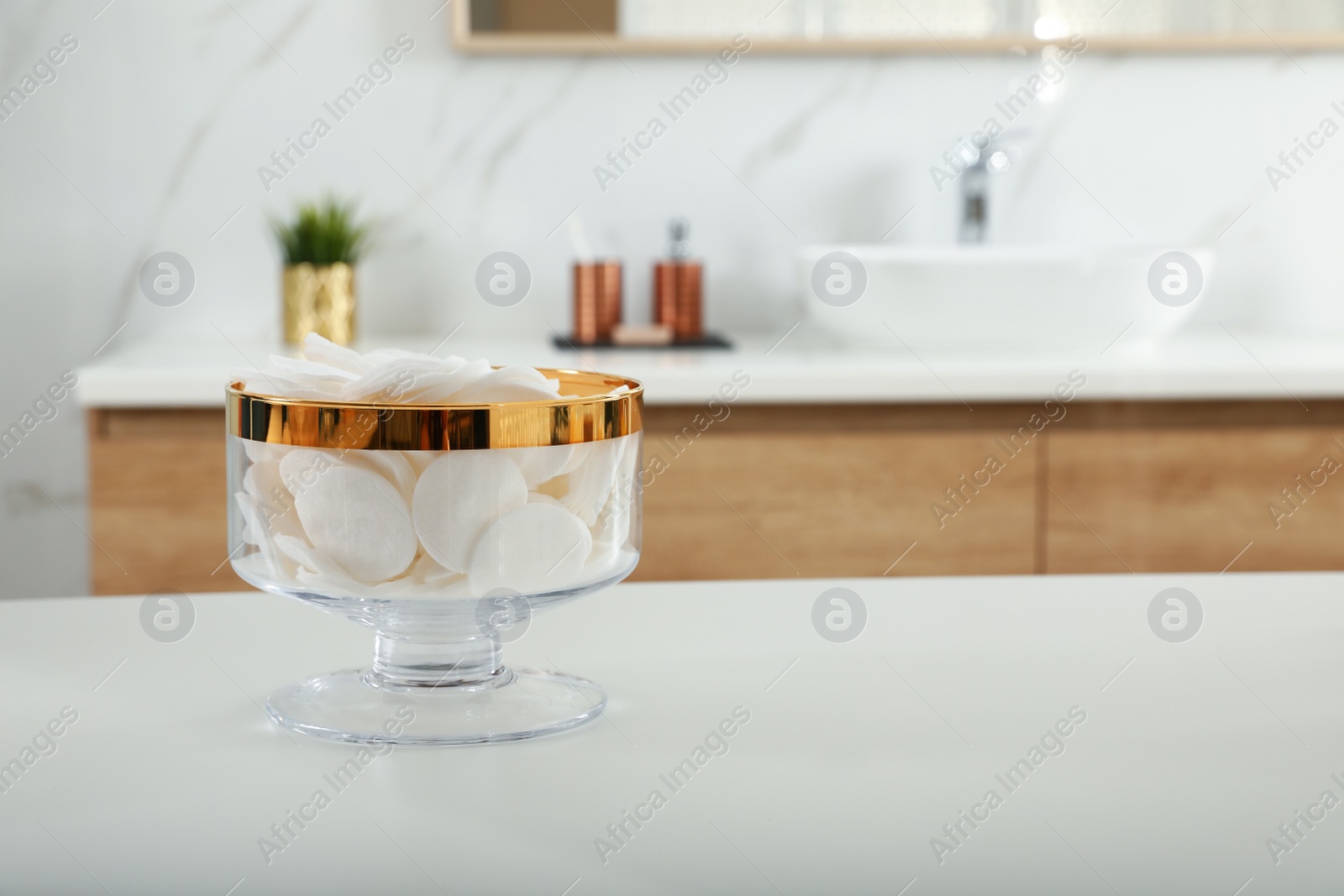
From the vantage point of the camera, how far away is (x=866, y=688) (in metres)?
0.60

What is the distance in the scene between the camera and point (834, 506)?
5.29 feet

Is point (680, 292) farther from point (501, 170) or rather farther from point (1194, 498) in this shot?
point (1194, 498)

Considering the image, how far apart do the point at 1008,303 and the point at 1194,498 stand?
342 mm

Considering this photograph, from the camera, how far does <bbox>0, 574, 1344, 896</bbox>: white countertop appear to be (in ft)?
1.39

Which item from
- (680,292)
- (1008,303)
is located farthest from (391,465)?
(680,292)

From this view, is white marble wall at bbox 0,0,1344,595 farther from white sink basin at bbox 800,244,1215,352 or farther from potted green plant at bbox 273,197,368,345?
white sink basin at bbox 800,244,1215,352

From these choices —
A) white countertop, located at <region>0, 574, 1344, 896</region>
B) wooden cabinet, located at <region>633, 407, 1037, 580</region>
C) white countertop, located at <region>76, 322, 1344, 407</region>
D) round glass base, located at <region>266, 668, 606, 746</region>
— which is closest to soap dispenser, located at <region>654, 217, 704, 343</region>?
white countertop, located at <region>76, 322, 1344, 407</region>

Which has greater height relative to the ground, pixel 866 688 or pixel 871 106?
pixel 871 106

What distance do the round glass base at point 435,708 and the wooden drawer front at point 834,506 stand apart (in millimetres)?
1016

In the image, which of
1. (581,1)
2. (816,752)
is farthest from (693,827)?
(581,1)

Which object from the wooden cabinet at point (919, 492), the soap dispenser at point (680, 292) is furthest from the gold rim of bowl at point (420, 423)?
the soap dispenser at point (680, 292)

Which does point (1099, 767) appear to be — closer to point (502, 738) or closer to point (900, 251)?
point (502, 738)

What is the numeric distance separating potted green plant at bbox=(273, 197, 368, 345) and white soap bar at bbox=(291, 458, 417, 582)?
1.37 metres

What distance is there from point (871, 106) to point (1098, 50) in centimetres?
38
